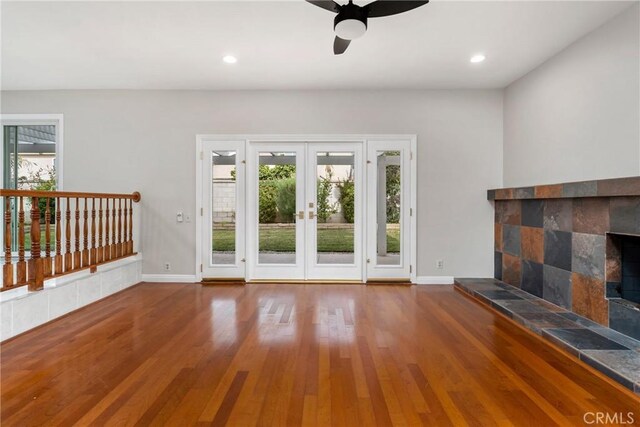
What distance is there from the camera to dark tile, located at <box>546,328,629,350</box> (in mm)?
2418

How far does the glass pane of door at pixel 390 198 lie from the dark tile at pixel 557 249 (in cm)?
175

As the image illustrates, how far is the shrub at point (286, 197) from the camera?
4.75m

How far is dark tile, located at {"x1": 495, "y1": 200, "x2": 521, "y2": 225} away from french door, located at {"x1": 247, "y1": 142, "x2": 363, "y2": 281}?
1916 millimetres

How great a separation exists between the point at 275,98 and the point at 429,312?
3481mm

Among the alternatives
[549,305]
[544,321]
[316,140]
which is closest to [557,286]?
[549,305]

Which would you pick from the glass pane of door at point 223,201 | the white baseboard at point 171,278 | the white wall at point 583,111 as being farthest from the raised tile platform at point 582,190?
the white baseboard at point 171,278

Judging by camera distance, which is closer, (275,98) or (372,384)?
(372,384)

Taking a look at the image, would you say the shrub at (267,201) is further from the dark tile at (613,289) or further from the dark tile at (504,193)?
the dark tile at (613,289)

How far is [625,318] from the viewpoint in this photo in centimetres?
266

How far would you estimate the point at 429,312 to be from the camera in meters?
3.46

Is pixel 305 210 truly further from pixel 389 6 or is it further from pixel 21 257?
pixel 21 257

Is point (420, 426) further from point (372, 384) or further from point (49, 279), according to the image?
point (49, 279)

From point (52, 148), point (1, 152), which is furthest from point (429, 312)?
point (1, 152)

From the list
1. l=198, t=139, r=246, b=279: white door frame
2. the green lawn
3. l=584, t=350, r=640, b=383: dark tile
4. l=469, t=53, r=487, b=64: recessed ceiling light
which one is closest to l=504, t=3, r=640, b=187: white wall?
l=469, t=53, r=487, b=64: recessed ceiling light
